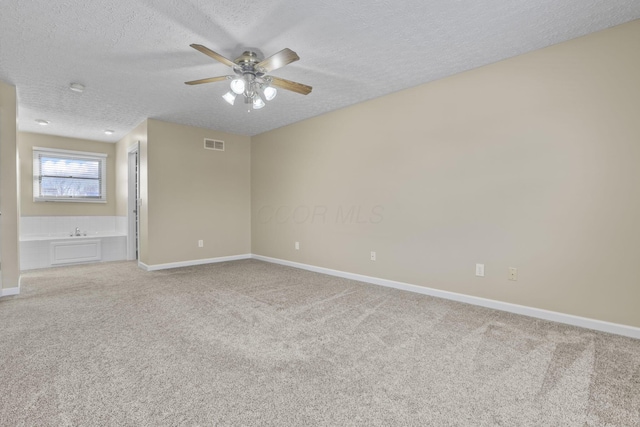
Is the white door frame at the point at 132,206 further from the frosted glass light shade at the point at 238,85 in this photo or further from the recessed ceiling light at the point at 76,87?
the frosted glass light shade at the point at 238,85

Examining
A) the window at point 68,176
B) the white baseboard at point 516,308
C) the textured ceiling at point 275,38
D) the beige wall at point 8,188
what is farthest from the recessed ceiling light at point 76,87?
the white baseboard at point 516,308

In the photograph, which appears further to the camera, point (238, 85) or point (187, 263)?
point (187, 263)

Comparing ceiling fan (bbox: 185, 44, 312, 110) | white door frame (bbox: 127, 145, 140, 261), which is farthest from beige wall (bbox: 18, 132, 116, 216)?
ceiling fan (bbox: 185, 44, 312, 110)

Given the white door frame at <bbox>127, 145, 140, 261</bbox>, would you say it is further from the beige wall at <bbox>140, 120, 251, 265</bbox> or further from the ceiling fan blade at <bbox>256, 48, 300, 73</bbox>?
the ceiling fan blade at <bbox>256, 48, 300, 73</bbox>

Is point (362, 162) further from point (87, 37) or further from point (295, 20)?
point (87, 37)

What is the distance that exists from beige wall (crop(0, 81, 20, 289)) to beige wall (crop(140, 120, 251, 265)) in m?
1.54

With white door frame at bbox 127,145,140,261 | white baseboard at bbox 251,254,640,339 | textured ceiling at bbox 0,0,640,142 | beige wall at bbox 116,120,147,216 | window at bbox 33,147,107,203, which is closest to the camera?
textured ceiling at bbox 0,0,640,142

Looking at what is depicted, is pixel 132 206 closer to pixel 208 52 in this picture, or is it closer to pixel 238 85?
pixel 238 85

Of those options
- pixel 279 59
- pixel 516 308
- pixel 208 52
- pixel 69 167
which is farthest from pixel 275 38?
pixel 69 167

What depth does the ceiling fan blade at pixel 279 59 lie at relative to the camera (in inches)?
88.0

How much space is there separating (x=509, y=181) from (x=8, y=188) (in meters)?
5.59

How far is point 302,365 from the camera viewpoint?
1.90 metres

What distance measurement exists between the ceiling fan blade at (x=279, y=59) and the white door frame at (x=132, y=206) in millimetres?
4245

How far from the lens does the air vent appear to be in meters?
5.48
